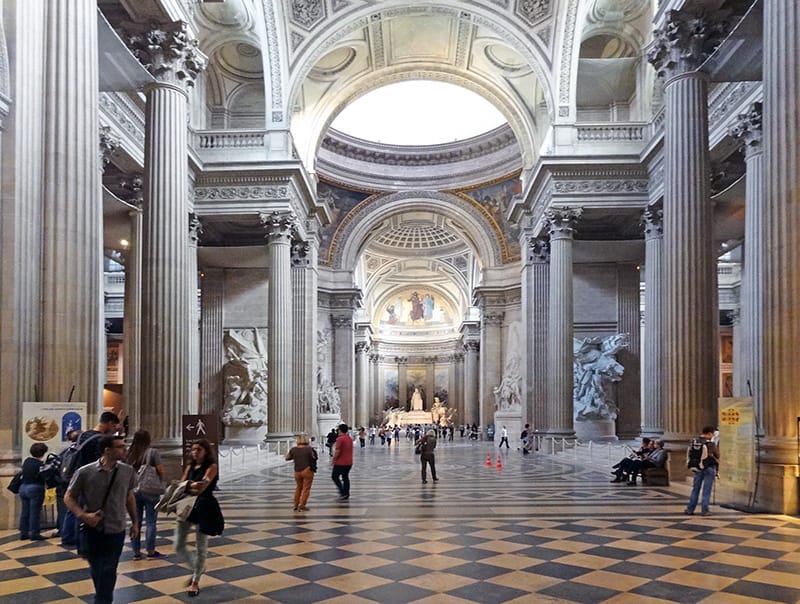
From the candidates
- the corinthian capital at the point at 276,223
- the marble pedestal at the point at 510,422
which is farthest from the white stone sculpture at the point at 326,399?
the corinthian capital at the point at 276,223

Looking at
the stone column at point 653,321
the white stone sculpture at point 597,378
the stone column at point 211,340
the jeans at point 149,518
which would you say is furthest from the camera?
the stone column at point 211,340

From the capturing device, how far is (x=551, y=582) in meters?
6.59

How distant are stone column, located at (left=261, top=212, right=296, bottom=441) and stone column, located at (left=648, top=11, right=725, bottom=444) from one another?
46.1ft

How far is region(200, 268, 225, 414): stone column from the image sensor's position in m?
29.1

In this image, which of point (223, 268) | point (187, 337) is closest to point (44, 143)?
point (187, 337)

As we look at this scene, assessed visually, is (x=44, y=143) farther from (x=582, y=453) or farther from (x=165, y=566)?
(x=582, y=453)

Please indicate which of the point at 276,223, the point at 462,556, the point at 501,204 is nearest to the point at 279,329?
the point at 276,223

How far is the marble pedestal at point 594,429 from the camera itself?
27422 mm

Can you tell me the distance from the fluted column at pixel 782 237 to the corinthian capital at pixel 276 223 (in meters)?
17.2

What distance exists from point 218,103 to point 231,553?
22423 mm

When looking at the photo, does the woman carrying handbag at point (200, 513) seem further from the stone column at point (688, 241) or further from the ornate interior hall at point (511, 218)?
the stone column at point (688, 241)

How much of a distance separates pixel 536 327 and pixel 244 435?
11761 mm

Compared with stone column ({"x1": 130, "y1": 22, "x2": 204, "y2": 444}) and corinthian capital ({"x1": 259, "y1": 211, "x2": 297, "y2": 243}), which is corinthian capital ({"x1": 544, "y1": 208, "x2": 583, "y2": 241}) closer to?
corinthian capital ({"x1": 259, "y1": 211, "x2": 297, "y2": 243})

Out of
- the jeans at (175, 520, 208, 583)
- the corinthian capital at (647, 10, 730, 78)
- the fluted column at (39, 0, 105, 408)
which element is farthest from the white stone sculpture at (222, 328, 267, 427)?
the jeans at (175, 520, 208, 583)
